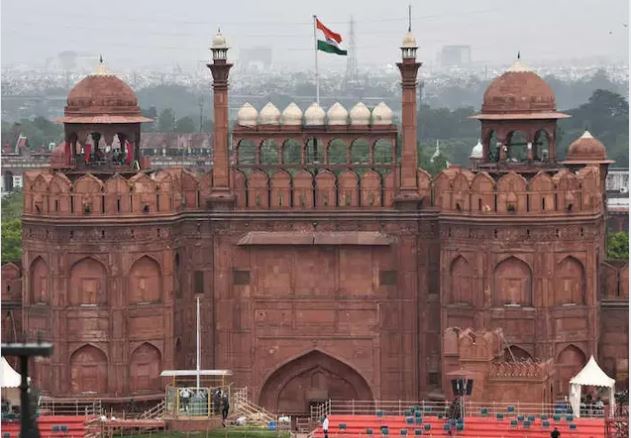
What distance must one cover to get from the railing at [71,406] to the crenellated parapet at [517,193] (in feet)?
27.2

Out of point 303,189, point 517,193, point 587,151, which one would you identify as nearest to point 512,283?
point 517,193

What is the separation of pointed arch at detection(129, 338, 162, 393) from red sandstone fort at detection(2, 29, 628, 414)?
29 millimetres

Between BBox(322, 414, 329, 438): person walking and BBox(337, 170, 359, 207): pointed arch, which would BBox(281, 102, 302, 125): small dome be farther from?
BBox(322, 414, 329, 438): person walking

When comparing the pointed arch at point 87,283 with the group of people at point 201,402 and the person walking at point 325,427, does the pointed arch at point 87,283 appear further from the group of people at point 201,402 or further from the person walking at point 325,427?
the person walking at point 325,427

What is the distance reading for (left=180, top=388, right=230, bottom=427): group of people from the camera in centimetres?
6084

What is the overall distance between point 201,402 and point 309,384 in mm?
3873

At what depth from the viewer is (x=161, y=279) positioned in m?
63.8

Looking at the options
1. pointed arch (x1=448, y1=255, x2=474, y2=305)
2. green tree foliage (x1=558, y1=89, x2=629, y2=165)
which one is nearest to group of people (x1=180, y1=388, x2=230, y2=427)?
pointed arch (x1=448, y1=255, x2=474, y2=305)

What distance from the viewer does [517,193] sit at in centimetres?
6262

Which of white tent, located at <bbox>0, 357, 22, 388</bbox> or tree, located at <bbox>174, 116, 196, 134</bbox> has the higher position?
tree, located at <bbox>174, 116, 196, 134</bbox>

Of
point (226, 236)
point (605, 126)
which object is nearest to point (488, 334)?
point (226, 236)

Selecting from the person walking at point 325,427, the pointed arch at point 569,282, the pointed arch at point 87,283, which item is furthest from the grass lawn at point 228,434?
the pointed arch at point 569,282

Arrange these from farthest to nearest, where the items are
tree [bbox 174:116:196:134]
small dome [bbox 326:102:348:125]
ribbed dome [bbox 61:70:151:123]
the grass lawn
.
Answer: tree [bbox 174:116:196:134], ribbed dome [bbox 61:70:151:123], small dome [bbox 326:102:348:125], the grass lawn

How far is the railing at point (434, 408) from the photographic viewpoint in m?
60.6
